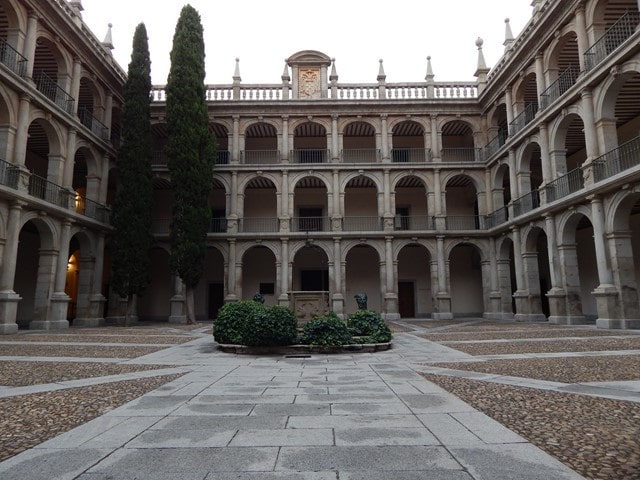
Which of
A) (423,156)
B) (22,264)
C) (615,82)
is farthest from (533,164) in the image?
(22,264)

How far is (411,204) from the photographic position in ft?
90.1

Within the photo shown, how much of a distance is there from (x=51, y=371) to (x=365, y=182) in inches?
864

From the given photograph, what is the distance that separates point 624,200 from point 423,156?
14023 millimetres

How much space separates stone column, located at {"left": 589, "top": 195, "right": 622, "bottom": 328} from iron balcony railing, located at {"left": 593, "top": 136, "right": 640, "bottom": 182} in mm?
910

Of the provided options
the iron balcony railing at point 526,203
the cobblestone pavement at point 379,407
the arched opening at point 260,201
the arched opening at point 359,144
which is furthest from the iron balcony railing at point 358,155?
the cobblestone pavement at point 379,407

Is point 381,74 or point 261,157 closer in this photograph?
A: point 381,74

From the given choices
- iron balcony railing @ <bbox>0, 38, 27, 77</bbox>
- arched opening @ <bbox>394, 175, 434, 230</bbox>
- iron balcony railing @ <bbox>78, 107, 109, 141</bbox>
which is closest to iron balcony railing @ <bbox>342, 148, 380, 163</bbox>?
arched opening @ <bbox>394, 175, 434, 230</bbox>

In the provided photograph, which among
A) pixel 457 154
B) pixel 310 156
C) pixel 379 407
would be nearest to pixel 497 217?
pixel 457 154

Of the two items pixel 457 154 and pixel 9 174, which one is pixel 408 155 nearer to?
pixel 457 154

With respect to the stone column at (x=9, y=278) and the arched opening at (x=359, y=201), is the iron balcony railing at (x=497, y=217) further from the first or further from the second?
the stone column at (x=9, y=278)

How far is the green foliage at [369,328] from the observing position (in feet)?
33.8

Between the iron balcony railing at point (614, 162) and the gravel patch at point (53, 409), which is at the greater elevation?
the iron balcony railing at point (614, 162)

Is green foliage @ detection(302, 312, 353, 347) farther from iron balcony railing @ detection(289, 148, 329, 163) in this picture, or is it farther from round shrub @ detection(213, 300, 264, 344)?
iron balcony railing @ detection(289, 148, 329, 163)

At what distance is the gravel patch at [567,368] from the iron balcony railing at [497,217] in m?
16.2
